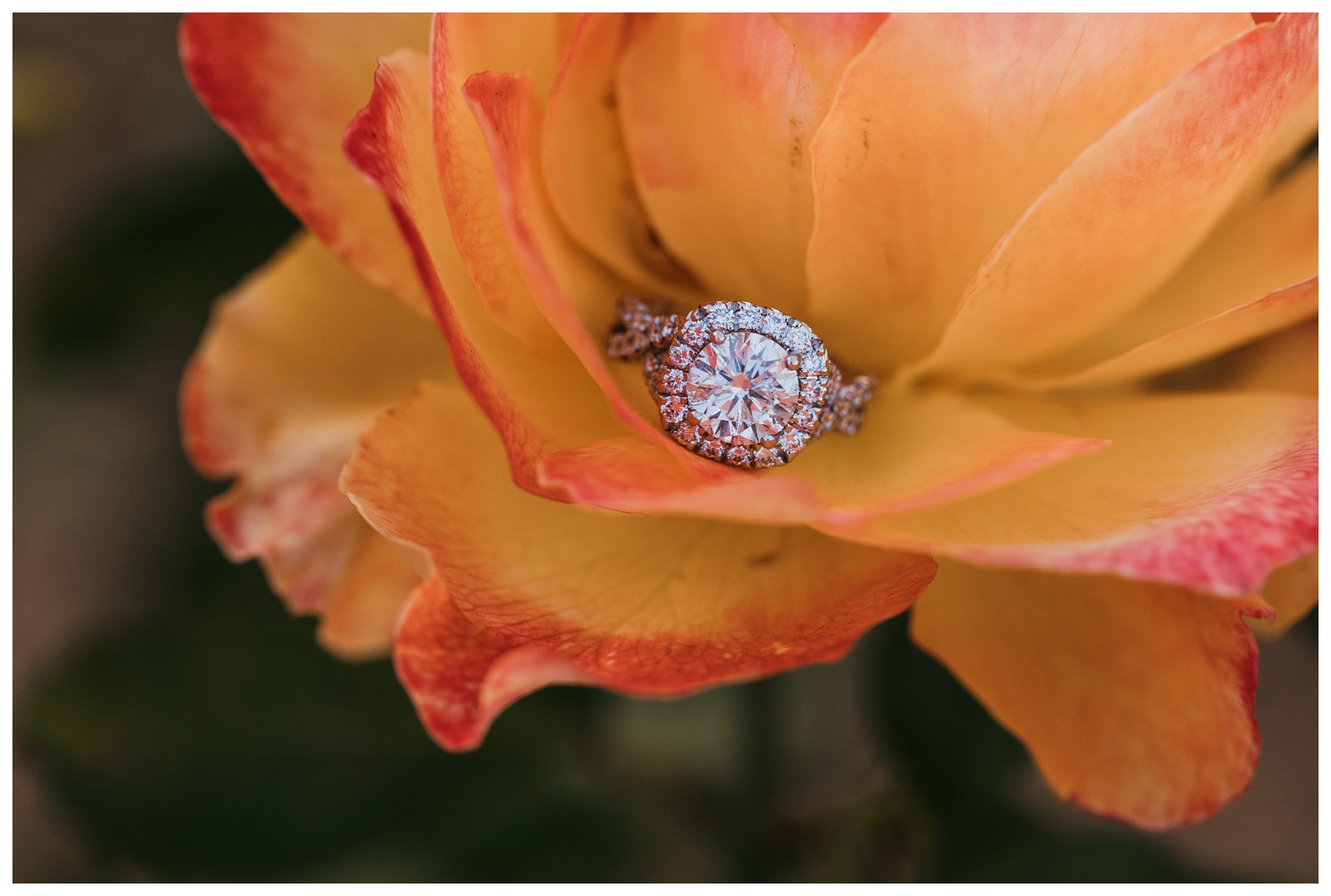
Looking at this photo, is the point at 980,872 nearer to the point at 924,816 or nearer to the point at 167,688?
the point at 924,816

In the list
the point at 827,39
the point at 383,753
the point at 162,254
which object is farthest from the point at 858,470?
the point at 162,254

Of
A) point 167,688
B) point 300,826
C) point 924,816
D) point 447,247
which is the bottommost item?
point 924,816

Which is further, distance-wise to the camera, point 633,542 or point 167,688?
point 167,688

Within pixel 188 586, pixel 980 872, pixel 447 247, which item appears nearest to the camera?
pixel 447 247

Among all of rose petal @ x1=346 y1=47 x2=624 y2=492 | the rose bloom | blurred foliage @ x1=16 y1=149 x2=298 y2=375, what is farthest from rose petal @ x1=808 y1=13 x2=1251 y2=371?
blurred foliage @ x1=16 y1=149 x2=298 y2=375

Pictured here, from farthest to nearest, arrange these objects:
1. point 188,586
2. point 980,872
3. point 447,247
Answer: point 188,586 → point 980,872 → point 447,247

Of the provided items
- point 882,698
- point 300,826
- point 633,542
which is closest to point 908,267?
point 633,542

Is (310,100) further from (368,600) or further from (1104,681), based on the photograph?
(1104,681)
